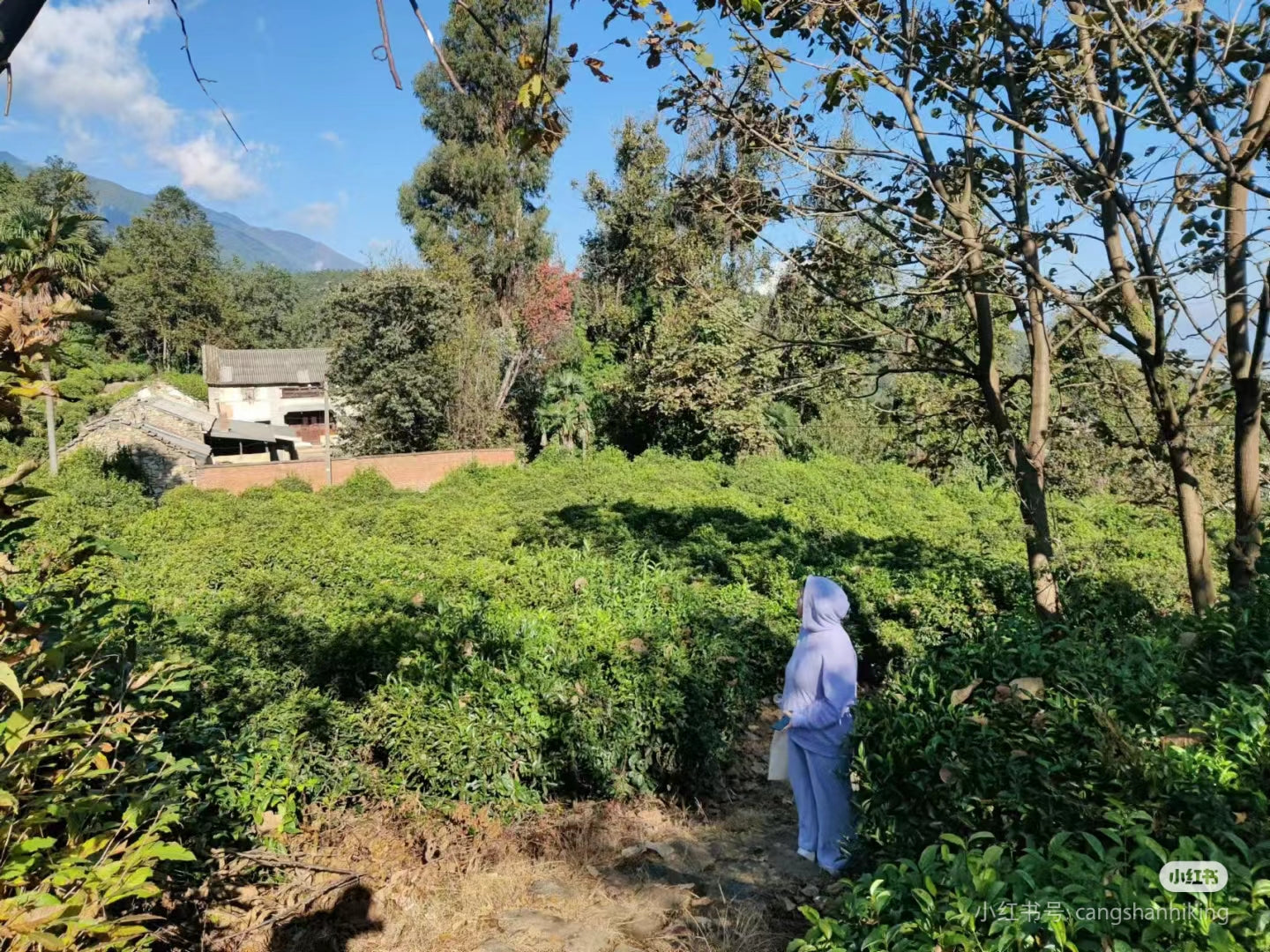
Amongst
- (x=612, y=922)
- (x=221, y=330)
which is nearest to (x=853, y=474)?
(x=612, y=922)

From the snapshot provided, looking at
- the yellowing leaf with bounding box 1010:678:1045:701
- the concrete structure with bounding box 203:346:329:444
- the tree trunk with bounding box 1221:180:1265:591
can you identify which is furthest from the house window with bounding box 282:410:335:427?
the yellowing leaf with bounding box 1010:678:1045:701

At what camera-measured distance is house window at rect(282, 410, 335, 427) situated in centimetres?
3984

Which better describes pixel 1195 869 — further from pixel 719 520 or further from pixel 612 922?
pixel 719 520

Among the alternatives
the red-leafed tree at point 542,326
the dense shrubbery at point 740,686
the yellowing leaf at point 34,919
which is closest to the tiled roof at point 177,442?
the red-leafed tree at point 542,326

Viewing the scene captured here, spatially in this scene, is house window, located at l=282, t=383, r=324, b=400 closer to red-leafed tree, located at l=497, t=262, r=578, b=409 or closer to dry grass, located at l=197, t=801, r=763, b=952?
red-leafed tree, located at l=497, t=262, r=578, b=409

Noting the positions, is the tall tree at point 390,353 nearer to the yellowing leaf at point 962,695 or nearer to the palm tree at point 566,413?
the palm tree at point 566,413

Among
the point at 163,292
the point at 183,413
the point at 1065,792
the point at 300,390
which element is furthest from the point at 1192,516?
the point at 163,292

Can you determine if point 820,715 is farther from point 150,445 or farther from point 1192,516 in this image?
point 150,445

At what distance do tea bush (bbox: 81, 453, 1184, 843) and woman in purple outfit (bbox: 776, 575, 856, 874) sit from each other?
88 centimetres

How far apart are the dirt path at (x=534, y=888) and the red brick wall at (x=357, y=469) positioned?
17.8 metres

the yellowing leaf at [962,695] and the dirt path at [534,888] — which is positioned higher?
the yellowing leaf at [962,695]

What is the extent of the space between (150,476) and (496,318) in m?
13.5

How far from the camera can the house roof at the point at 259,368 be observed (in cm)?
3838

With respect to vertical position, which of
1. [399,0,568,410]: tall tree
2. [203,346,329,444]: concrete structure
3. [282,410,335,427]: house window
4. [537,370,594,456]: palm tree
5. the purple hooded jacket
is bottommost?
the purple hooded jacket
